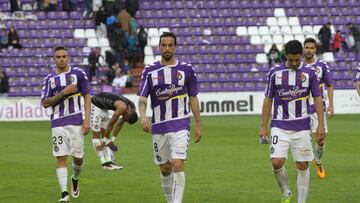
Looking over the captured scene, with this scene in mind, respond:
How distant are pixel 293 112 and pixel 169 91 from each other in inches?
62.2

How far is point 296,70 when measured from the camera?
38.8 feet

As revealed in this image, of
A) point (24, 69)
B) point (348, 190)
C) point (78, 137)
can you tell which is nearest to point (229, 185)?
point (348, 190)

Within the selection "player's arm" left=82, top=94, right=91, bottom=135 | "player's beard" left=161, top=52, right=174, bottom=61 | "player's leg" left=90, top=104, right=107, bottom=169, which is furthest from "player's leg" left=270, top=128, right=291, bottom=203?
"player's leg" left=90, top=104, right=107, bottom=169

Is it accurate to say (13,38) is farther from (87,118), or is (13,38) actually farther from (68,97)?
(87,118)

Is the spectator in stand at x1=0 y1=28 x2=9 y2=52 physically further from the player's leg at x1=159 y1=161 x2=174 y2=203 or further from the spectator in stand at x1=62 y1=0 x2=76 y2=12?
the player's leg at x1=159 y1=161 x2=174 y2=203

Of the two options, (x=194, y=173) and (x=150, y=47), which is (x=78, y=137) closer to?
(x=194, y=173)

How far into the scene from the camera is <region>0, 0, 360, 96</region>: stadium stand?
4081 cm

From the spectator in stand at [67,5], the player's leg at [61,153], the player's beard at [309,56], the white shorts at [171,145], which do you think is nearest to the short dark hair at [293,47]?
the white shorts at [171,145]

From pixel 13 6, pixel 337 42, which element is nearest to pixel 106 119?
pixel 13 6

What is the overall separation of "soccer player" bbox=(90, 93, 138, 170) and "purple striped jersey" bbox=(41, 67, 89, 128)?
14.1ft

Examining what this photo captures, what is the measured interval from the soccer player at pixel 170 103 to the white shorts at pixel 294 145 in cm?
99

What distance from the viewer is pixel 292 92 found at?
38.9 ft

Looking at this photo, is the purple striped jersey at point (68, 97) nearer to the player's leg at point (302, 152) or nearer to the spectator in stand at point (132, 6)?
the player's leg at point (302, 152)

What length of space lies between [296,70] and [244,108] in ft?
87.0
